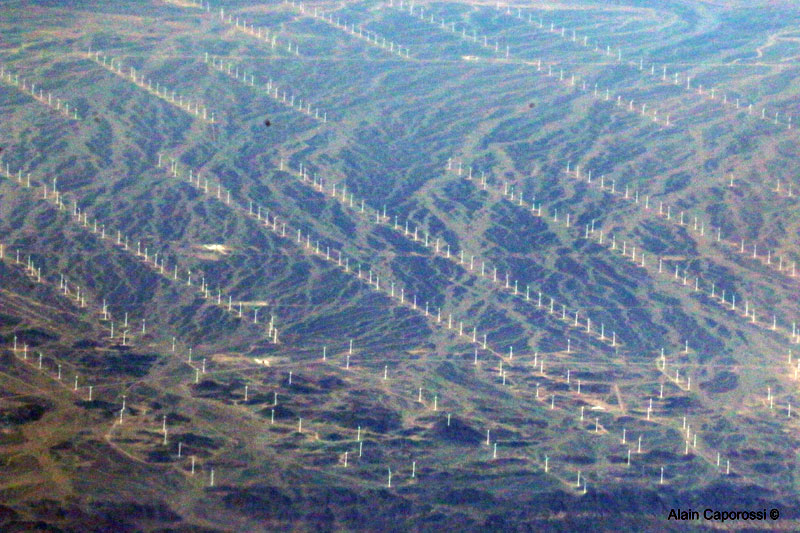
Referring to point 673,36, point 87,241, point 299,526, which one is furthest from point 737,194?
point 299,526

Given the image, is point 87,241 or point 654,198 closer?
point 87,241

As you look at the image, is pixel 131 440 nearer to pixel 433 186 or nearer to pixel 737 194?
pixel 433 186

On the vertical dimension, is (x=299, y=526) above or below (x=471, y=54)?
below

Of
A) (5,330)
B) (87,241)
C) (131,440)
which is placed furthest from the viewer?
(87,241)

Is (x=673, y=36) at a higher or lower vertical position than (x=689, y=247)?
higher

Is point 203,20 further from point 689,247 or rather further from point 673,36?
point 689,247

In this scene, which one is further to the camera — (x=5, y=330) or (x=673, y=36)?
(x=673, y=36)

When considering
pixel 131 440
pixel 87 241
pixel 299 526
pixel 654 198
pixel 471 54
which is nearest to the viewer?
pixel 299 526

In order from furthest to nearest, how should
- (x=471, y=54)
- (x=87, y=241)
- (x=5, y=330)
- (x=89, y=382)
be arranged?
(x=471, y=54)
(x=87, y=241)
(x=5, y=330)
(x=89, y=382)

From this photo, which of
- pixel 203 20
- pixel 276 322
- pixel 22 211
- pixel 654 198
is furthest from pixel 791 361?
pixel 203 20
